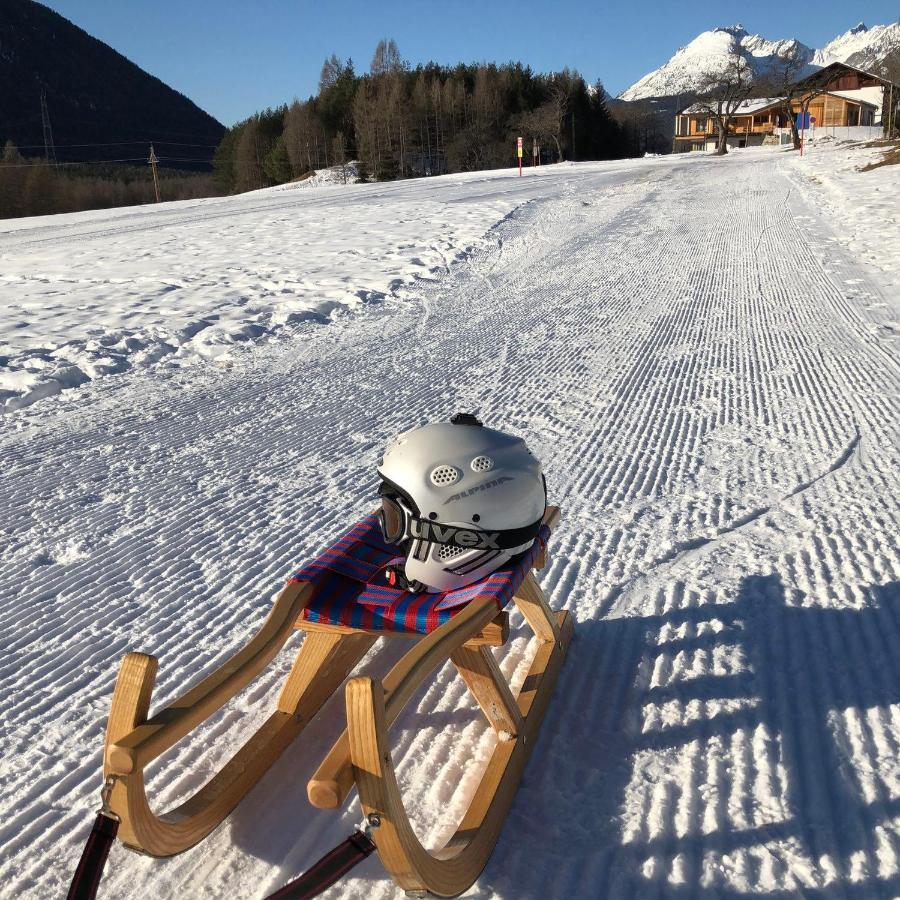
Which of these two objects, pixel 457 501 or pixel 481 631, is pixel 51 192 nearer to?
pixel 457 501

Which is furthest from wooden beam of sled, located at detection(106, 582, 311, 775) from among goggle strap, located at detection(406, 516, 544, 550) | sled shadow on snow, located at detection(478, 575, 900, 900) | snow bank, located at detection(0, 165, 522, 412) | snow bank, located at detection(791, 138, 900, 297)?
snow bank, located at detection(791, 138, 900, 297)

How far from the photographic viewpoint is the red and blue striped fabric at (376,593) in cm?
200

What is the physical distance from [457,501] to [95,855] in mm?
1082

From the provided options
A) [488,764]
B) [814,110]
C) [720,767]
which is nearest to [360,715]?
[488,764]

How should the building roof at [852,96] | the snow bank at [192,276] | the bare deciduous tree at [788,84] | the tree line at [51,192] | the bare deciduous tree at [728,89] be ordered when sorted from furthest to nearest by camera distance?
the building roof at [852,96], the bare deciduous tree at [728,89], the bare deciduous tree at [788,84], the tree line at [51,192], the snow bank at [192,276]

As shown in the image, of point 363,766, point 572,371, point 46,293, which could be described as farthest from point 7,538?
point 46,293

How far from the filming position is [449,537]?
2.06 metres

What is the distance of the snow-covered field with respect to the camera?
5.92ft

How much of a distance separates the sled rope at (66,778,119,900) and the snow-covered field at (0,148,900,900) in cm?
30

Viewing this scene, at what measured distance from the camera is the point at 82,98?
107m

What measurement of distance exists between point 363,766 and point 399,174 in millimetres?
52153

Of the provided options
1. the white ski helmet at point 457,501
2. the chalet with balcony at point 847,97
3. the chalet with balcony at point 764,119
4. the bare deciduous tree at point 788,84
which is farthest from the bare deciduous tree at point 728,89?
the white ski helmet at point 457,501

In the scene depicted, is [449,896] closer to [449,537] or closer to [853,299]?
[449,537]

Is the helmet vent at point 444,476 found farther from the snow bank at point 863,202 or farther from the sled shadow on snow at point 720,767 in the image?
the snow bank at point 863,202
